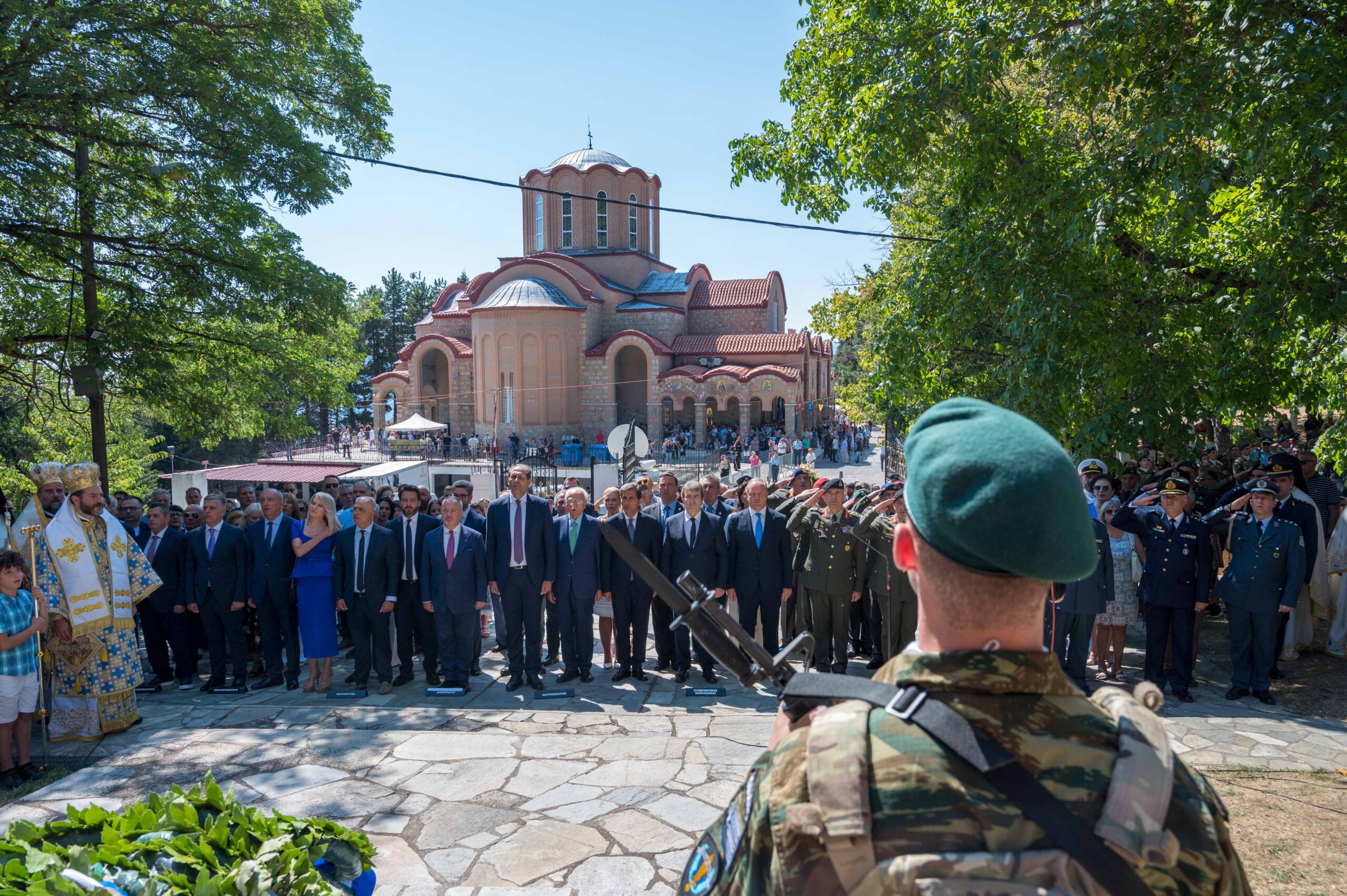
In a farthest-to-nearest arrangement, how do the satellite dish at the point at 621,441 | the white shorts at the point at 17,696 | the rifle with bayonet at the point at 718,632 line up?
the satellite dish at the point at 621,441 → the white shorts at the point at 17,696 → the rifle with bayonet at the point at 718,632

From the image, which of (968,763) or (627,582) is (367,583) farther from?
(968,763)

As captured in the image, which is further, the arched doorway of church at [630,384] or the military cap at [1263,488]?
the arched doorway of church at [630,384]

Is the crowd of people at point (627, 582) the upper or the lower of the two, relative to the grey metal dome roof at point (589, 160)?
lower

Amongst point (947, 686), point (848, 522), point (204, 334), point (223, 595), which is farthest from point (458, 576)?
point (947, 686)

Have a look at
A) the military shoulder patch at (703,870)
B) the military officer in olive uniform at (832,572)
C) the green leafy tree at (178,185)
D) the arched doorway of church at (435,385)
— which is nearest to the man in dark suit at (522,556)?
the military officer in olive uniform at (832,572)

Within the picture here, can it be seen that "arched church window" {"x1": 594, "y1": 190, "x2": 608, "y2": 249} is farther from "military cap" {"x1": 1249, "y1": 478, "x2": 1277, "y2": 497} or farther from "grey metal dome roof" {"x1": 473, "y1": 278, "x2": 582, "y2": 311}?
"military cap" {"x1": 1249, "y1": 478, "x2": 1277, "y2": 497}

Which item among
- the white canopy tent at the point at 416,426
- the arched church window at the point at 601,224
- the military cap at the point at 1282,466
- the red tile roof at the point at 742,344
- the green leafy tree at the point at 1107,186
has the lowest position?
the military cap at the point at 1282,466

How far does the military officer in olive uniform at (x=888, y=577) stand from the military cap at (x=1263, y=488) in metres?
2.80

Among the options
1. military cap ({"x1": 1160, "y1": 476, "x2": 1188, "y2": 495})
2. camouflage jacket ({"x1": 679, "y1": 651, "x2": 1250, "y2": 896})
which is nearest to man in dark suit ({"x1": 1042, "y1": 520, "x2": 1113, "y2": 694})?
military cap ({"x1": 1160, "y1": 476, "x2": 1188, "y2": 495})

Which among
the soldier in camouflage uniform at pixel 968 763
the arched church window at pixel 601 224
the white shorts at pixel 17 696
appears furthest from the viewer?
the arched church window at pixel 601 224

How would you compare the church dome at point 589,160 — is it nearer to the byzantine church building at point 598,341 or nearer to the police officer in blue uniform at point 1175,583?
the byzantine church building at point 598,341

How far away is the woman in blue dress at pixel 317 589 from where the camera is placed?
24.7 ft

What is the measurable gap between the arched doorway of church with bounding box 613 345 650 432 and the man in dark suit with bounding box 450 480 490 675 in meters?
30.5

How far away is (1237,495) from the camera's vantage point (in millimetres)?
8734
